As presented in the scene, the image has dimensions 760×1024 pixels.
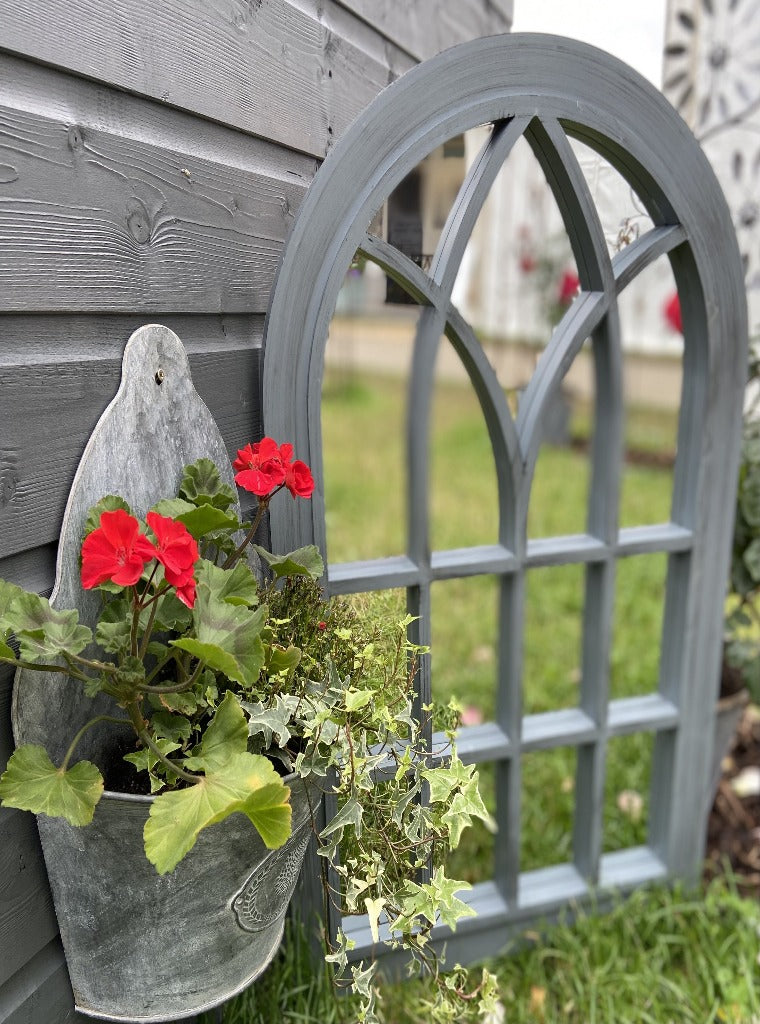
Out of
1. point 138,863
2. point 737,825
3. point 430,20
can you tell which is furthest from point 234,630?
point 737,825

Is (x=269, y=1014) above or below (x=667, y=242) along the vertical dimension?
below

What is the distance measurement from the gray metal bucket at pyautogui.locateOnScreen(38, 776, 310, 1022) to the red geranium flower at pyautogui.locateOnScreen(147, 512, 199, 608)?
0.79ft

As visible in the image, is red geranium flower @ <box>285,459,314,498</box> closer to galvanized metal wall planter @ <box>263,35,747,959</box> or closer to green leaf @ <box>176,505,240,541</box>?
green leaf @ <box>176,505,240,541</box>

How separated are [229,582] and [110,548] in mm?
159

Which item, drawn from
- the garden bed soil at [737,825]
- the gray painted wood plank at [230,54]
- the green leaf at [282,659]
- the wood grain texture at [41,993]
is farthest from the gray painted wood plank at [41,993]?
the garden bed soil at [737,825]

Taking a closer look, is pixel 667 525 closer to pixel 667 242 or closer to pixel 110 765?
pixel 667 242

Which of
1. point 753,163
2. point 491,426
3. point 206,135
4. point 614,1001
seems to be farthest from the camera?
point 753,163

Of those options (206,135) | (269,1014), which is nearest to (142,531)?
(206,135)

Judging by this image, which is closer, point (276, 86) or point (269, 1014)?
point (276, 86)

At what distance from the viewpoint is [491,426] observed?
1578 millimetres

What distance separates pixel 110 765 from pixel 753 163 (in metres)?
2.10

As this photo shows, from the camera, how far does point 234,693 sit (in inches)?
41.3

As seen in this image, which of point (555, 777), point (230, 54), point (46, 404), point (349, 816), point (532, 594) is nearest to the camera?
point (46, 404)

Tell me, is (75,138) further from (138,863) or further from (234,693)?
(138,863)
